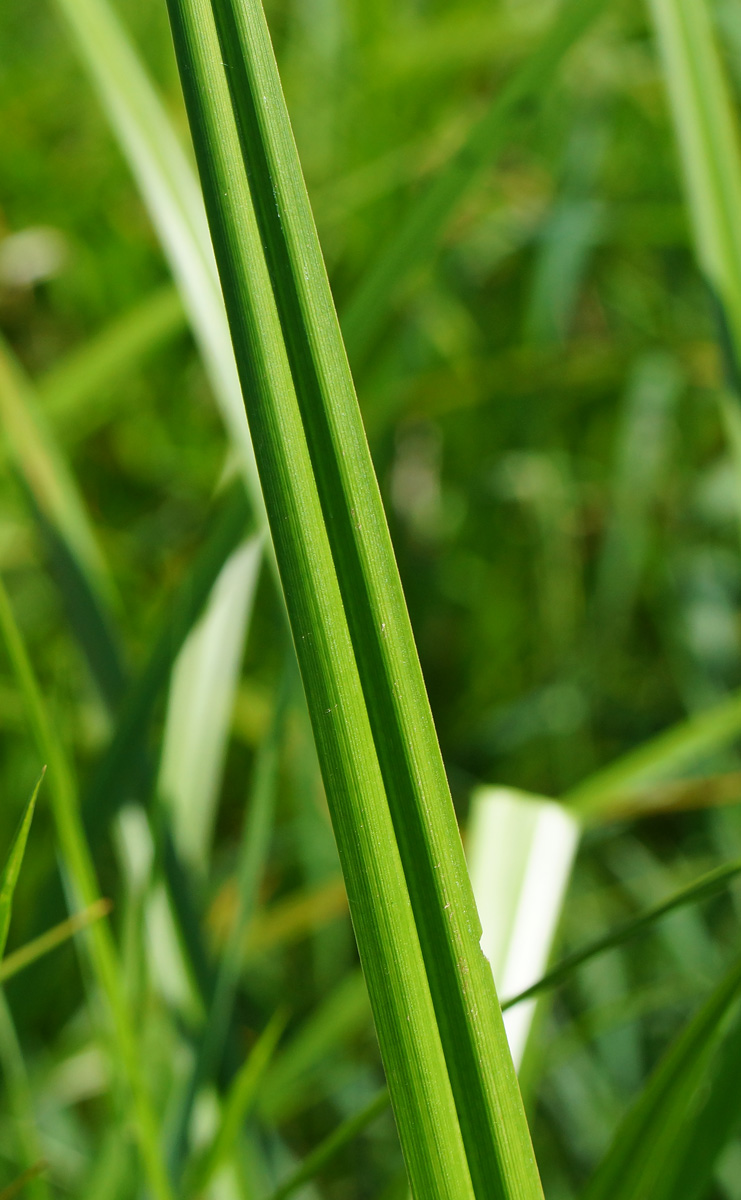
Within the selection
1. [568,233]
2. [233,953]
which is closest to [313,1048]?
[233,953]

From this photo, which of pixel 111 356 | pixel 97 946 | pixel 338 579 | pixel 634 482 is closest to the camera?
pixel 338 579

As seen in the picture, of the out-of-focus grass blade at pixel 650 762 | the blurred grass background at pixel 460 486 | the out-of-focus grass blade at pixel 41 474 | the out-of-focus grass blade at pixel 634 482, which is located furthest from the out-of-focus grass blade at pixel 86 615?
the out-of-focus grass blade at pixel 634 482

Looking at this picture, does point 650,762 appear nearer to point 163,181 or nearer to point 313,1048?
point 313,1048

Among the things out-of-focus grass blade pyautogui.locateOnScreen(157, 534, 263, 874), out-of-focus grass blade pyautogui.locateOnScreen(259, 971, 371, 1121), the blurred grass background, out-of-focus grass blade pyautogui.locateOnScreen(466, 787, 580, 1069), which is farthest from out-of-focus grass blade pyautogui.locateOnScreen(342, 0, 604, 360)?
out-of-focus grass blade pyautogui.locateOnScreen(259, 971, 371, 1121)

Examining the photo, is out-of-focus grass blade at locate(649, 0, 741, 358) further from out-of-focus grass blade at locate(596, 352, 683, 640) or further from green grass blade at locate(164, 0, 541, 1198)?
out-of-focus grass blade at locate(596, 352, 683, 640)

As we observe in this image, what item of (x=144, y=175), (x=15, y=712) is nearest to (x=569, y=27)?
(x=144, y=175)

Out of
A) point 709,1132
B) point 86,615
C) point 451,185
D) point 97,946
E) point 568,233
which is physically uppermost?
point 568,233
